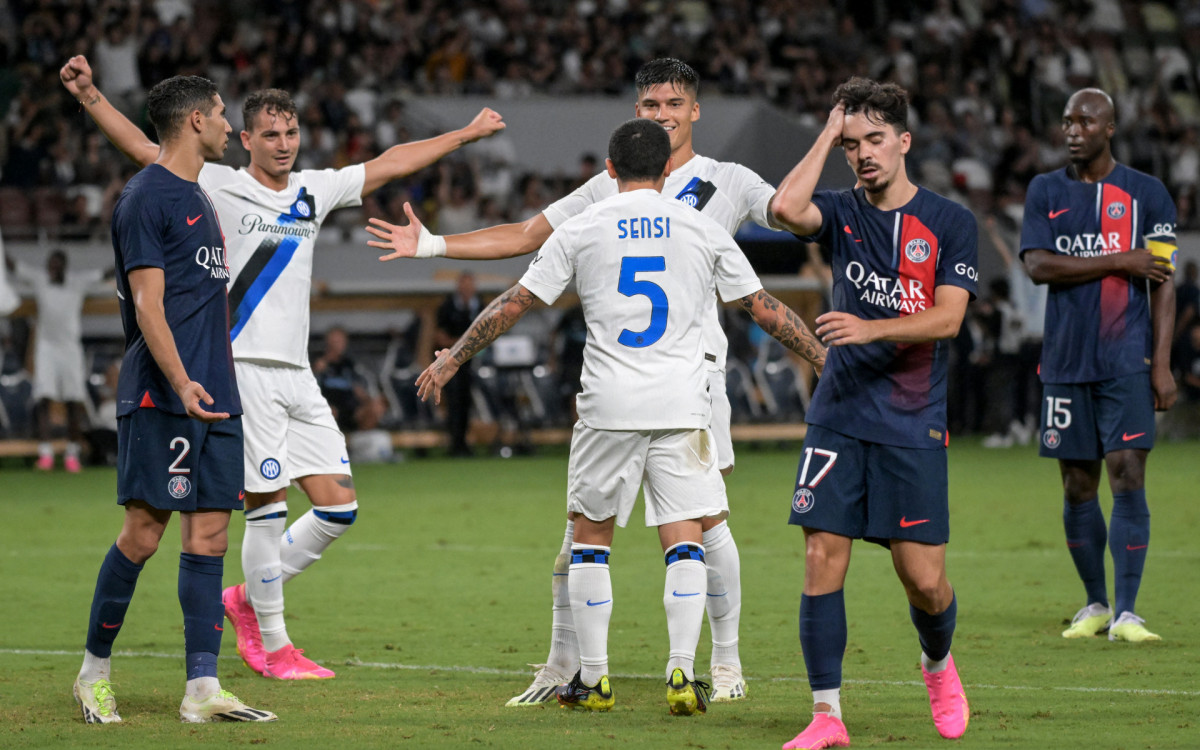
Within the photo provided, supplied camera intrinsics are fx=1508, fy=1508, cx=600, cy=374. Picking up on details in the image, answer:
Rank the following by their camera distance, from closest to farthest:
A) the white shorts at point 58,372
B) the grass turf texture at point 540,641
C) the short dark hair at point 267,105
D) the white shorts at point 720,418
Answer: the grass turf texture at point 540,641, the white shorts at point 720,418, the short dark hair at point 267,105, the white shorts at point 58,372

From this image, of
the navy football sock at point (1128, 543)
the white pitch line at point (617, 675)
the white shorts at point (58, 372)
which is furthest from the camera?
the white shorts at point (58, 372)

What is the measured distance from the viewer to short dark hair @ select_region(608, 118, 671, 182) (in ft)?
19.5

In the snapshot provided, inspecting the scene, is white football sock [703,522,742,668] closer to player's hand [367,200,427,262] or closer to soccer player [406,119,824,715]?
soccer player [406,119,824,715]

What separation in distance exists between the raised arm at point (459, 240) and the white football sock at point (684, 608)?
1546mm

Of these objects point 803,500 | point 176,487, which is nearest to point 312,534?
point 176,487

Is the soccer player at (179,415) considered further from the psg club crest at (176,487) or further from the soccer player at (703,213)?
the soccer player at (703,213)

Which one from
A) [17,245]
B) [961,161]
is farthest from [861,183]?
[961,161]

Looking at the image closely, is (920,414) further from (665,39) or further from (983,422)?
(665,39)

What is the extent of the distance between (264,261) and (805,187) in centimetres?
292

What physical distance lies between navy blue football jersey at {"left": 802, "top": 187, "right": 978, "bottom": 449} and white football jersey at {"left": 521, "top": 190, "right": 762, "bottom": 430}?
0.52m

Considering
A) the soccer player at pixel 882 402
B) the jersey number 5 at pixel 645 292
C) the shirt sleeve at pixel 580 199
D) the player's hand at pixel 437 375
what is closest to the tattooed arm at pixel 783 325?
the jersey number 5 at pixel 645 292

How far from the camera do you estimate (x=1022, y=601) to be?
899 cm

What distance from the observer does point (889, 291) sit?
553 centimetres

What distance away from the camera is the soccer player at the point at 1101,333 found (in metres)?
7.74
